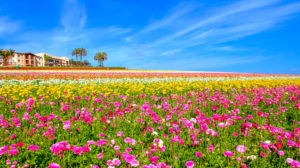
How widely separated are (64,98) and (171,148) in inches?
200

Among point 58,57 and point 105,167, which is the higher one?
point 58,57

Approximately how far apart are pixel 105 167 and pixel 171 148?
99 cm

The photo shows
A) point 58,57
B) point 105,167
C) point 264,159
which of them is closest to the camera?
point 105,167

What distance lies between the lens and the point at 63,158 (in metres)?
2.42

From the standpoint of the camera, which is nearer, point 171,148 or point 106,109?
point 171,148

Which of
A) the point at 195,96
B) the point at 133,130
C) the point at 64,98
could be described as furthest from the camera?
the point at 195,96

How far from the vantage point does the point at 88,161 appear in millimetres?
2490

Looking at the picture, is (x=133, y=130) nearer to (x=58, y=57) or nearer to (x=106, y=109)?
(x=106, y=109)

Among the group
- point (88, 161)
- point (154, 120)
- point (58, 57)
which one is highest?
point (58, 57)

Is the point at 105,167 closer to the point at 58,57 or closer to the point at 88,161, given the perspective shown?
the point at 88,161

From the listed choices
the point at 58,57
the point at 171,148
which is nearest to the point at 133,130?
the point at 171,148

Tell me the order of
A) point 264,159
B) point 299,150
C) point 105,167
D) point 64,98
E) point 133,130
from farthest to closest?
point 64,98, point 133,130, point 299,150, point 264,159, point 105,167

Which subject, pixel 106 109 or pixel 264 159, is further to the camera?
pixel 106 109

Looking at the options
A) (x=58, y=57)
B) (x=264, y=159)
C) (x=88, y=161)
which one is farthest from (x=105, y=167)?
(x=58, y=57)
